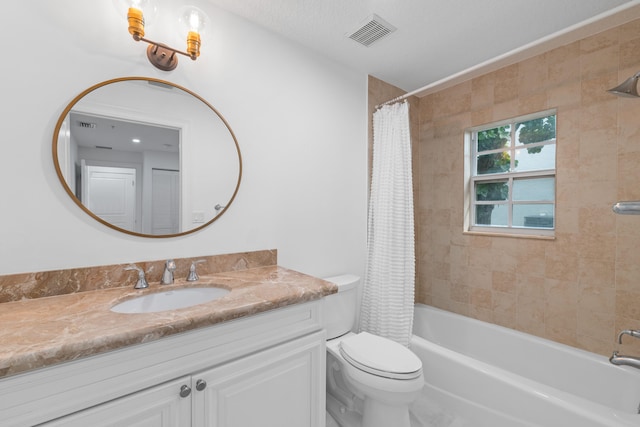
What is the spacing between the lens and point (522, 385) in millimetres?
1339

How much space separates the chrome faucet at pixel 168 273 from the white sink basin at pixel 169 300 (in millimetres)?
57

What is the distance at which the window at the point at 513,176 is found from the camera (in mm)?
2027

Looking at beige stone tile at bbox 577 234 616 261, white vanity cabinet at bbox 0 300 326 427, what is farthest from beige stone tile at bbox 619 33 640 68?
white vanity cabinet at bbox 0 300 326 427

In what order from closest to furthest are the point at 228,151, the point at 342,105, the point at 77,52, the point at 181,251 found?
the point at 77,52 → the point at 181,251 → the point at 228,151 → the point at 342,105

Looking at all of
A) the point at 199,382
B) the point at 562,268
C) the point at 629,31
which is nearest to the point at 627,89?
the point at 629,31

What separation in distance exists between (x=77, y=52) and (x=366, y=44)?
157 centimetres

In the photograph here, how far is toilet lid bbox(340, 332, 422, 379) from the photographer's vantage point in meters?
1.31

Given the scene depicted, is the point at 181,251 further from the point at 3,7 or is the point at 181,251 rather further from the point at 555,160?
the point at 555,160

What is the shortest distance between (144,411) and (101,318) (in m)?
0.31

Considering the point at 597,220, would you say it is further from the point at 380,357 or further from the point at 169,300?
the point at 169,300

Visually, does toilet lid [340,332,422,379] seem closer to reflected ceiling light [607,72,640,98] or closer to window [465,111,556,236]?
window [465,111,556,236]

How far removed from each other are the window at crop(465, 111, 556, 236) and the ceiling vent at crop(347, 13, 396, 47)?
1.15 metres

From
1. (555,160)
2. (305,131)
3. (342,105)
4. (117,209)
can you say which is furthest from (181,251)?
(555,160)

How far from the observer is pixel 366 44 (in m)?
1.85
